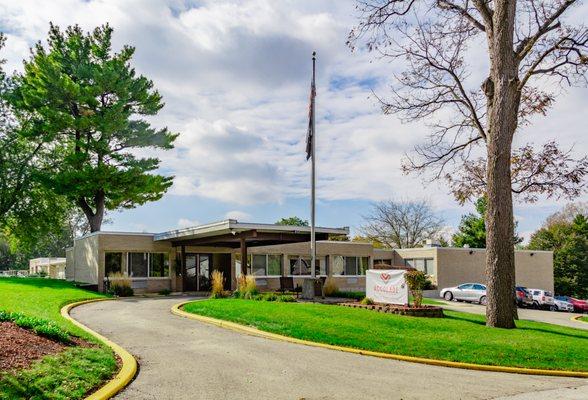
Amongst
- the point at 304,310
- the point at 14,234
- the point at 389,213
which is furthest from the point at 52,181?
the point at 389,213

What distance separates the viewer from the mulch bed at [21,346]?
761 cm

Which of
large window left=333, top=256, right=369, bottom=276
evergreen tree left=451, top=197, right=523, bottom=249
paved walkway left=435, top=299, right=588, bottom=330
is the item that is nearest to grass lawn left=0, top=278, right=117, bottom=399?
paved walkway left=435, top=299, right=588, bottom=330

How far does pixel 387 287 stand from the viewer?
62.1ft

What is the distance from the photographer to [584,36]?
61.5 feet

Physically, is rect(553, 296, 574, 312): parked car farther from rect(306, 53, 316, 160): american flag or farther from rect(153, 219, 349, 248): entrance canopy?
rect(306, 53, 316, 160): american flag

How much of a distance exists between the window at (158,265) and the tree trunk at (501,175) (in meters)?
20.4

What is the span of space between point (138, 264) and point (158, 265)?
1234 millimetres

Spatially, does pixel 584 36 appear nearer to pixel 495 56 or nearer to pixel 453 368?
pixel 495 56

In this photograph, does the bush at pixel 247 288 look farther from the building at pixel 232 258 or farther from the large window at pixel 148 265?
the large window at pixel 148 265

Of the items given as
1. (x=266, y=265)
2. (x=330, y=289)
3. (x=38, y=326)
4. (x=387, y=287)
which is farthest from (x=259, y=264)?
(x=38, y=326)

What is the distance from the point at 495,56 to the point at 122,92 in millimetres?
27221

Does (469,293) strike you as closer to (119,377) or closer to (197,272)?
(197,272)

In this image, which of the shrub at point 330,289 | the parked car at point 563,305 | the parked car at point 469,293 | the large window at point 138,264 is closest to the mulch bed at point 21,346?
the shrub at point 330,289

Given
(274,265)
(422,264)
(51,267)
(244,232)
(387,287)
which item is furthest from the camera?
(51,267)
